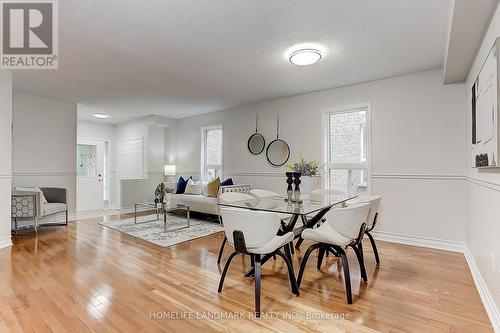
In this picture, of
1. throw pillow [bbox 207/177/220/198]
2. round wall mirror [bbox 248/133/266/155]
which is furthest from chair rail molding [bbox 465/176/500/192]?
throw pillow [bbox 207/177/220/198]

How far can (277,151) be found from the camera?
5090 millimetres

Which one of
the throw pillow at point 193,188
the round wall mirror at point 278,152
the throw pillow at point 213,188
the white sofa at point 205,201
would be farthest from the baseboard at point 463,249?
the throw pillow at point 193,188

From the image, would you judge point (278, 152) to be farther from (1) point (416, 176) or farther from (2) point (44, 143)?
(2) point (44, 143)

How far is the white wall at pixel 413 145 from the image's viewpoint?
3.42 meters

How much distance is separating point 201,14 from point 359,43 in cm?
172

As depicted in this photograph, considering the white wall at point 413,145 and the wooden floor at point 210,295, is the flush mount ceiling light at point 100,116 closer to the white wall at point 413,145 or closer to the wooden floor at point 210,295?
the wooden floor at point 210,295

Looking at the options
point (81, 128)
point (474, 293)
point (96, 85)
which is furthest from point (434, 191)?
point (81, 128)

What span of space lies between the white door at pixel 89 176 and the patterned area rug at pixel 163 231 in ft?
7.73

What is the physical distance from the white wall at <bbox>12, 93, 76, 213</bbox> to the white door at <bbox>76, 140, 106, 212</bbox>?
5.16ft

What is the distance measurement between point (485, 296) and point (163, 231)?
4046 millimetres

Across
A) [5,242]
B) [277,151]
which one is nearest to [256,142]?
[277,151]

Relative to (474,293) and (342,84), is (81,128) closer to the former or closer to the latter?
(342,84)

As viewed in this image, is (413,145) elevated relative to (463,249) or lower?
elevated

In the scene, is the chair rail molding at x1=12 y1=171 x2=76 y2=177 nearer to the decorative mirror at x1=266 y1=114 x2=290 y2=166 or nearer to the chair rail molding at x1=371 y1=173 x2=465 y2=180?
the decorative mirror at x1=266 y1=114 x2=290 y2=166
